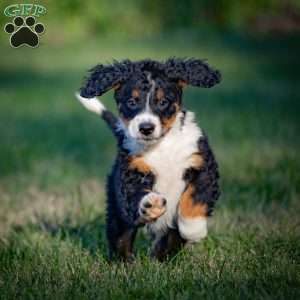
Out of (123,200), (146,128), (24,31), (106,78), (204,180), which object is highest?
(24,31)

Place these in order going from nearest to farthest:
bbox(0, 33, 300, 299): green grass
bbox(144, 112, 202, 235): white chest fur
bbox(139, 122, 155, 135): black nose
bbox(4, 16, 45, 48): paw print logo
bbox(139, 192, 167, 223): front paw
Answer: bbox(0, 33, 300, 299): green grass
bbox(139, 192, 167, 223): front paw
bbox(139, 122, 155, 135): black nose
bbox(144, 112, 202, 235): white chest fur
bbox(4, 16, 45, 48): paw print logo

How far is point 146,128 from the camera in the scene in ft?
15.8

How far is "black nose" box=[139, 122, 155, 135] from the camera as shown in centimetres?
480

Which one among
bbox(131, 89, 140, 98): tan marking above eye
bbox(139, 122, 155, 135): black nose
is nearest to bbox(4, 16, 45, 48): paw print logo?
bbox(131, 89, 140, 98): tan marking above eye

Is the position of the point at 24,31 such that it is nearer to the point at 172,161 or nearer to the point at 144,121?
the point at 144,121

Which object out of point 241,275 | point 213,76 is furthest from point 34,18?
point 241,275

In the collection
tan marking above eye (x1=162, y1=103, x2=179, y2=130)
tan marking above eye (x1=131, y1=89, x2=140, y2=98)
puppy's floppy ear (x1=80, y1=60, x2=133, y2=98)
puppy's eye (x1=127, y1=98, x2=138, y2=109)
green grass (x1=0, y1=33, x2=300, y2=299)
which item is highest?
puppy's floppy ear (x1=80, y1=60, x2=133, y2=98)

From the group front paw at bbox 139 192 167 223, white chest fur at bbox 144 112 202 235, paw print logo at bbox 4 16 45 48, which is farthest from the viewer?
paw print logo at bbox 4 16 45 48

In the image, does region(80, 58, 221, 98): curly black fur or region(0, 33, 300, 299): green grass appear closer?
region(0, 33, 300, 299): green grass

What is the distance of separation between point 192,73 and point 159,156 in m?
0.54

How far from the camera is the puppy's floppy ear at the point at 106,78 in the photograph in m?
5.13

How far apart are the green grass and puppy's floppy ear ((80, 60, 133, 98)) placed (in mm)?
961

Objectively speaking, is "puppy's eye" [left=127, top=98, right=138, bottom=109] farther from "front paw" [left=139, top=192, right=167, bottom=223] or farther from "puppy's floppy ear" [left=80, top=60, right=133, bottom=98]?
"front paw" [left=139, top=192, right=167, bottom=223]

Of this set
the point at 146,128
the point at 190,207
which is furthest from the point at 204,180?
the point at 146,128
